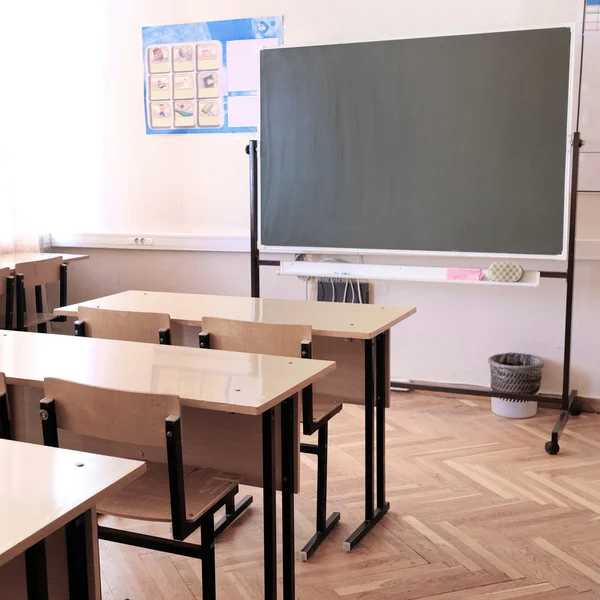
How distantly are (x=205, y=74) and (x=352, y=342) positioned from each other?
257 centimetres

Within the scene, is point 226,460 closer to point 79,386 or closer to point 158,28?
point 79,386

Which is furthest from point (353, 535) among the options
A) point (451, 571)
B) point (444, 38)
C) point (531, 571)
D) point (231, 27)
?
point (231, 27)

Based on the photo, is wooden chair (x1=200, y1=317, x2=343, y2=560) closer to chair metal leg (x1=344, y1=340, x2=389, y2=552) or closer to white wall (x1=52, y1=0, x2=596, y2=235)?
chair metal leg (x1=344, y1=340, x2=389, y2=552)

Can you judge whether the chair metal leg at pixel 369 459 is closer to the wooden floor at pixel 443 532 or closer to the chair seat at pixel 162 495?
the wooden floor at pixel 443 532

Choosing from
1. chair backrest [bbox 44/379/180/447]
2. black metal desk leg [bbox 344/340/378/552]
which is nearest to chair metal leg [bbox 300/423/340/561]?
black metal desk leg [bbox 344/340/378/552]

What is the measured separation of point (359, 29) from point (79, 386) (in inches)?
129

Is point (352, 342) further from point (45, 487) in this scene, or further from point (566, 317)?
point (45, 487)

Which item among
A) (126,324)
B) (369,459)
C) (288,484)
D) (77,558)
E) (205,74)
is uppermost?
(205,74)

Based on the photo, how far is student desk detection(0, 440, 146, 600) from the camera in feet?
4.16

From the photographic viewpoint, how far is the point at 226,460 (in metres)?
2.31

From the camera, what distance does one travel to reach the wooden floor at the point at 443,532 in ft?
8.30

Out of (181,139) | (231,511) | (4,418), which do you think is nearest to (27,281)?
(181,139)

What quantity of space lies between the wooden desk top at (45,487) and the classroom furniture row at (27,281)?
9.93ft

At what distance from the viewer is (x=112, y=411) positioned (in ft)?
6.20
